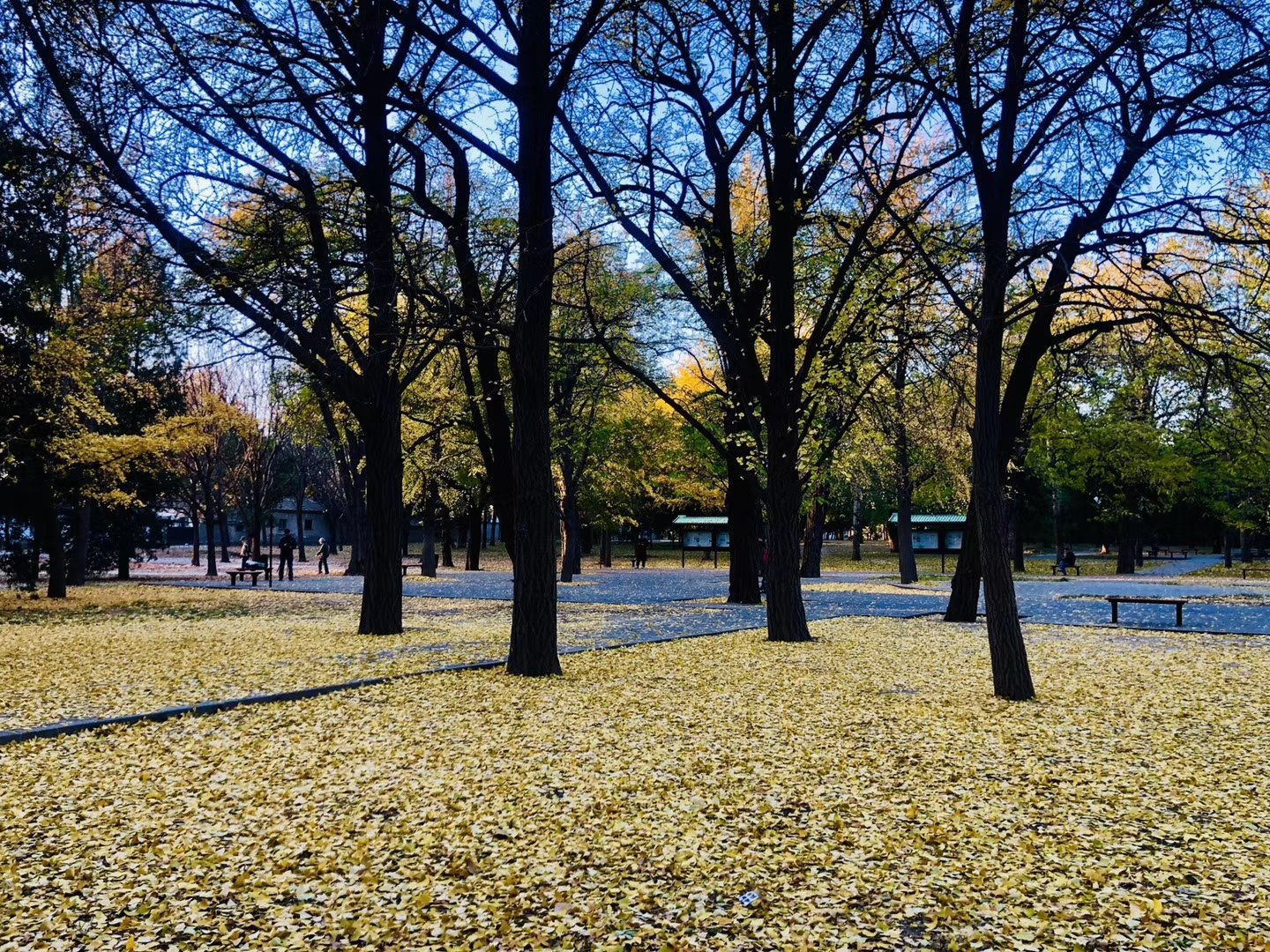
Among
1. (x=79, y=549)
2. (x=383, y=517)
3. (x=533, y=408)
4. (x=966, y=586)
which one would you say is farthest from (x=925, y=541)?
(x=533, y=408)

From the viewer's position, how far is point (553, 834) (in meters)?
4.78

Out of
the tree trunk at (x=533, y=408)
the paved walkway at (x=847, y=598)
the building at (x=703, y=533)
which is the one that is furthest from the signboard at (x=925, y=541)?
the tree trunk at (x=533, y=408)

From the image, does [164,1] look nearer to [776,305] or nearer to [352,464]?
[776,305]

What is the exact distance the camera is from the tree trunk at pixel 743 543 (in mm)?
19922

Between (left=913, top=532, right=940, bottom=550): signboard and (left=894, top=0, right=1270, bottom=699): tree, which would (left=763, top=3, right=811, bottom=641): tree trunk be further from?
(left=913, top=532, right=940, bottom=550): signboard

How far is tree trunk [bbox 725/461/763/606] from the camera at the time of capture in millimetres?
19922

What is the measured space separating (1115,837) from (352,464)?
3218cm

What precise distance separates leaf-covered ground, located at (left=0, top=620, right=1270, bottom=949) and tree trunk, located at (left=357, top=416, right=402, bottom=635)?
5.26 meters

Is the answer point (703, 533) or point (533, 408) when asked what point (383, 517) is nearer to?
point (533, 408)

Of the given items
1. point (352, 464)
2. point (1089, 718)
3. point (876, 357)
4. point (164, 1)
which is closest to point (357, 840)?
point (1089, 718)

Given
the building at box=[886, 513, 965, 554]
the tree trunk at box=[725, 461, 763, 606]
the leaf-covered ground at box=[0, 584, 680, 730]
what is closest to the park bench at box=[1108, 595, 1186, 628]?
the tree trunk at box=[725, 461, 763, 606]

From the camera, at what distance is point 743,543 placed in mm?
20547

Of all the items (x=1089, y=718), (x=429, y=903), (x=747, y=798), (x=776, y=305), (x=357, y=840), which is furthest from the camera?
(x=776, y=305)

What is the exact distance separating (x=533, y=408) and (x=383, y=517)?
4.91 meters
